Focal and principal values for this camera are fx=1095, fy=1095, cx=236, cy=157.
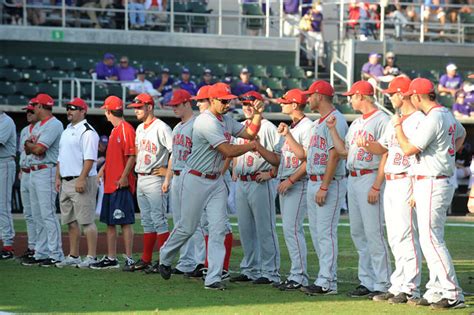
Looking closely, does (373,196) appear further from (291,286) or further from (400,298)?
(291,286)

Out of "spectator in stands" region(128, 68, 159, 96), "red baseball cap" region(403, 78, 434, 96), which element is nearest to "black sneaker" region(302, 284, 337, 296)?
"red baseball cap" region(403, 78, 434, 96)

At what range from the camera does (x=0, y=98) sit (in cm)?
2223

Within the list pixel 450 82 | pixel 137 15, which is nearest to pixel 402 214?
pixel 450 82

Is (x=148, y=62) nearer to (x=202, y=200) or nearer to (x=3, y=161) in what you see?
(x=3, y=161)

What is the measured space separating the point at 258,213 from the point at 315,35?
1613cm

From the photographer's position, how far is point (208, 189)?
10344 mm

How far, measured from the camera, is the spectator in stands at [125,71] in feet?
74.5

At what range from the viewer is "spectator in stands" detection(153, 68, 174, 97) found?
2257 centimetres

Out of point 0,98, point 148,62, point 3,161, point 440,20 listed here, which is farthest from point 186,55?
point 3,161

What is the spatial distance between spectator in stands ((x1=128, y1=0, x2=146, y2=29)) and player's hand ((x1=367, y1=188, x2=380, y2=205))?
640 inches

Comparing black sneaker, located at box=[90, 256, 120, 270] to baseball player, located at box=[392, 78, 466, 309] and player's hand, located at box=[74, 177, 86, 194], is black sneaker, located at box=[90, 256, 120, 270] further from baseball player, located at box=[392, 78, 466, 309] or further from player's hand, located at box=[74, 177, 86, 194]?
baseball player, located at box=[392, 78, 466, 309]

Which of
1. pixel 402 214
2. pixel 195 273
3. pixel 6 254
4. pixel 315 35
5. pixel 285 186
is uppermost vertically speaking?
pixel 315 35

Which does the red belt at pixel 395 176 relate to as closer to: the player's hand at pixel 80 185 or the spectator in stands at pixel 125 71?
the player's hand at pixel 80 185

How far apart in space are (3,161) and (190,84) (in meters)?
9.32
